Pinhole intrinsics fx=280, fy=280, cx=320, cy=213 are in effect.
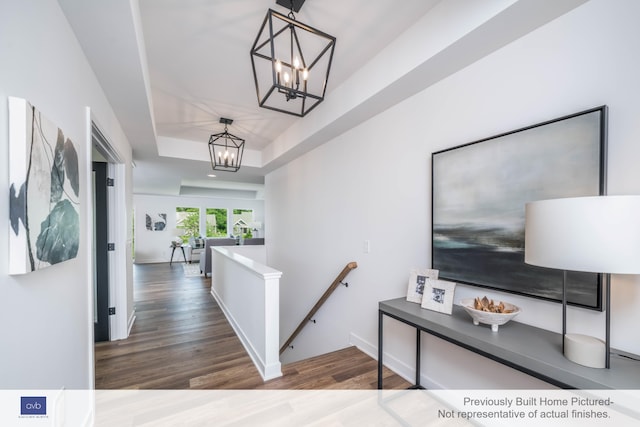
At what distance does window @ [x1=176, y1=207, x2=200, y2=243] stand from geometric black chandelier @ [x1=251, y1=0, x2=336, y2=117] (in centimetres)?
873

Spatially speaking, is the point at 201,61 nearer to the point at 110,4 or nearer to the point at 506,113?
the point at 110,4

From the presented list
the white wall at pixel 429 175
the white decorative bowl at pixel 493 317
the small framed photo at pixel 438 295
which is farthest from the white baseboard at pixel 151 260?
the white decorative bowl at pixel 493 317

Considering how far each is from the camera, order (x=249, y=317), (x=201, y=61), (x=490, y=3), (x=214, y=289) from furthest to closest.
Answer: (x=214, y=289)
(x=249, y=317)
(x=201, y=61)
(x=490, y=3)

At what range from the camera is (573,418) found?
1.42m

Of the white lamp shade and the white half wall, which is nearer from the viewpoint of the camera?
the white lamp shade

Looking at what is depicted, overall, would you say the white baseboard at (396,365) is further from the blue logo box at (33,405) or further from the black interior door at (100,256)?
the black interior door at (100,256)

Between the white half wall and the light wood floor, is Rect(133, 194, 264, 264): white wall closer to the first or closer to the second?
the light wood floor

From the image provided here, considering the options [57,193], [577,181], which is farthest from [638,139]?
[57,193]

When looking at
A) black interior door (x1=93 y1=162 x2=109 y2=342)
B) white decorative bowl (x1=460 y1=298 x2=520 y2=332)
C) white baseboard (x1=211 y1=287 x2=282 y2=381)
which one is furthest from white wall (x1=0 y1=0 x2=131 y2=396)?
white decorative bowl (x1=460 y1=298 x2=520 y2=332)

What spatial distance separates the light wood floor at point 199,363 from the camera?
7.39 ft

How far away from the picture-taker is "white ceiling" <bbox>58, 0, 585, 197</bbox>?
5.11ft

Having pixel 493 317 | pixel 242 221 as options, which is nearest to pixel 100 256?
pixel 493 317

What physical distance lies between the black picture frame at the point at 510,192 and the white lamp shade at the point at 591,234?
1.32 ft

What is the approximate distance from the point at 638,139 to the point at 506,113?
0.62 meters
